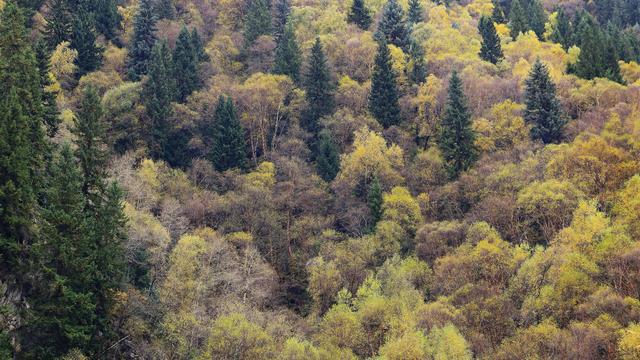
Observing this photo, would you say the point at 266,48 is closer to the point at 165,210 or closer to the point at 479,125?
the point at 479,125

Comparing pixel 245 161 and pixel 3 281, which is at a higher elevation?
pixel 3 281

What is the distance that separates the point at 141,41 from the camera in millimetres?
103375

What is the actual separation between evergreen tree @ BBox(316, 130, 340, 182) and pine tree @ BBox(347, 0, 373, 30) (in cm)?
3809

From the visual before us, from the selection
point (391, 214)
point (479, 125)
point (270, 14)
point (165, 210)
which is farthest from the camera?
point (270, 14)

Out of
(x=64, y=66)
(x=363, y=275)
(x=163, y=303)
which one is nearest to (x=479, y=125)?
(x=363, y=275)

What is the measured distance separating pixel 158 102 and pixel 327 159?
879 inches

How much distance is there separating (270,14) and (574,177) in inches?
2634

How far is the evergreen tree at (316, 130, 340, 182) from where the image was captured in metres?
88.7

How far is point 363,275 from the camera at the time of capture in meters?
71.9

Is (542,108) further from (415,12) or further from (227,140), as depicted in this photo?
(415,12)

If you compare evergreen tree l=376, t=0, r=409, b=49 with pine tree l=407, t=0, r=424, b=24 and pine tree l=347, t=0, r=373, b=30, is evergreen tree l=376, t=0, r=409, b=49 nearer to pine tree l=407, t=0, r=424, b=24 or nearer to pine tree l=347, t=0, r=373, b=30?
pine tree l=347, t=0, r=373, b=30

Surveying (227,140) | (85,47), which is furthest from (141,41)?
(227,140)

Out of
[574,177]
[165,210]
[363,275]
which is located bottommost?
[363,275]

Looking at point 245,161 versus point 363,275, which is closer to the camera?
point 363,275
